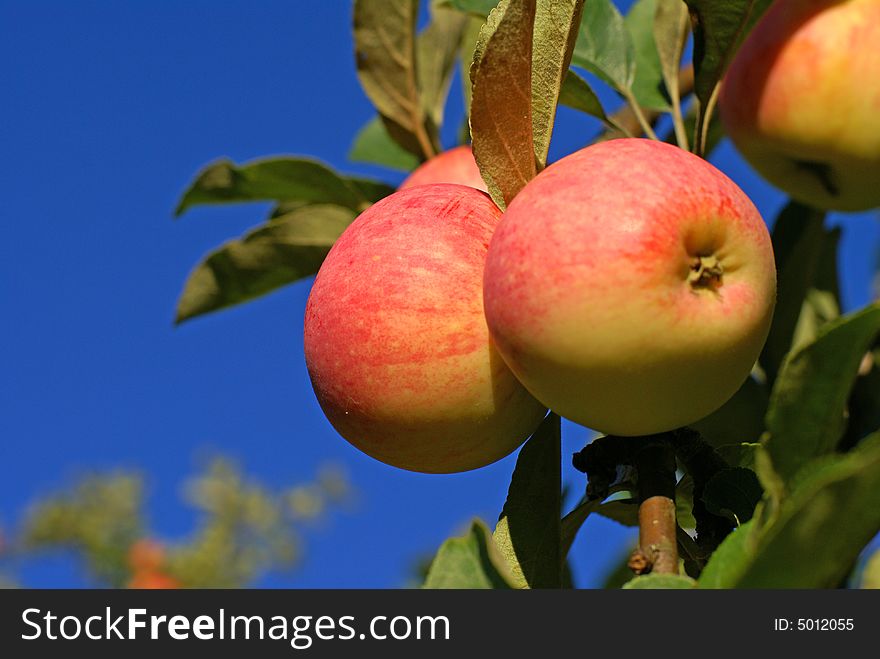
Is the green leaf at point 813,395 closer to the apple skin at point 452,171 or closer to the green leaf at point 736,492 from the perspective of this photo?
the green leaf at point 736,492

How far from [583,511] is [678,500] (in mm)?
202

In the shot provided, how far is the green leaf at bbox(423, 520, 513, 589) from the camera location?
2.68 ft

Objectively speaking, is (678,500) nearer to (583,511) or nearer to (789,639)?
(583,511)

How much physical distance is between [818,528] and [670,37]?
2.88ft

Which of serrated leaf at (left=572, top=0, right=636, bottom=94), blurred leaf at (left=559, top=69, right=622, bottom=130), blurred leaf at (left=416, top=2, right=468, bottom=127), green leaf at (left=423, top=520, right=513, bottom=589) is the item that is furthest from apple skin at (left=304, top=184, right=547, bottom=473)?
blurred leaf at (left=416, top=2, right=468, bottom=127)

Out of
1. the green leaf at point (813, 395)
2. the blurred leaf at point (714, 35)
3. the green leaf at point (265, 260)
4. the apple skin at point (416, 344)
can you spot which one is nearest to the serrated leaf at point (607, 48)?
the blurred leaf at point (714, 35)

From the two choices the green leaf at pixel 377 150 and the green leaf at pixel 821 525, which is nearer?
the green leaf at pixel 821 525

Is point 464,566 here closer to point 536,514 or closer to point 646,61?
point 536,514

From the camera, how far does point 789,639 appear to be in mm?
774

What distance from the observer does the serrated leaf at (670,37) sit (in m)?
1.43

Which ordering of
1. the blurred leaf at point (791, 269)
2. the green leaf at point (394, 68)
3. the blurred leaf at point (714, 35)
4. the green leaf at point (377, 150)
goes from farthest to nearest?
the green leaf at point (377, 150), the green leaf at point (394, 68), the blurred leaf at point (791, 269), the blurred leaf at point (714, 35)

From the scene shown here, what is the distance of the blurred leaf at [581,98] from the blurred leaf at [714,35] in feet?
0.55

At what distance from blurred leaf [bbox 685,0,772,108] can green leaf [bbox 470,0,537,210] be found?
25 cm

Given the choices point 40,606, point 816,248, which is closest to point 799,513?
point 40,606
